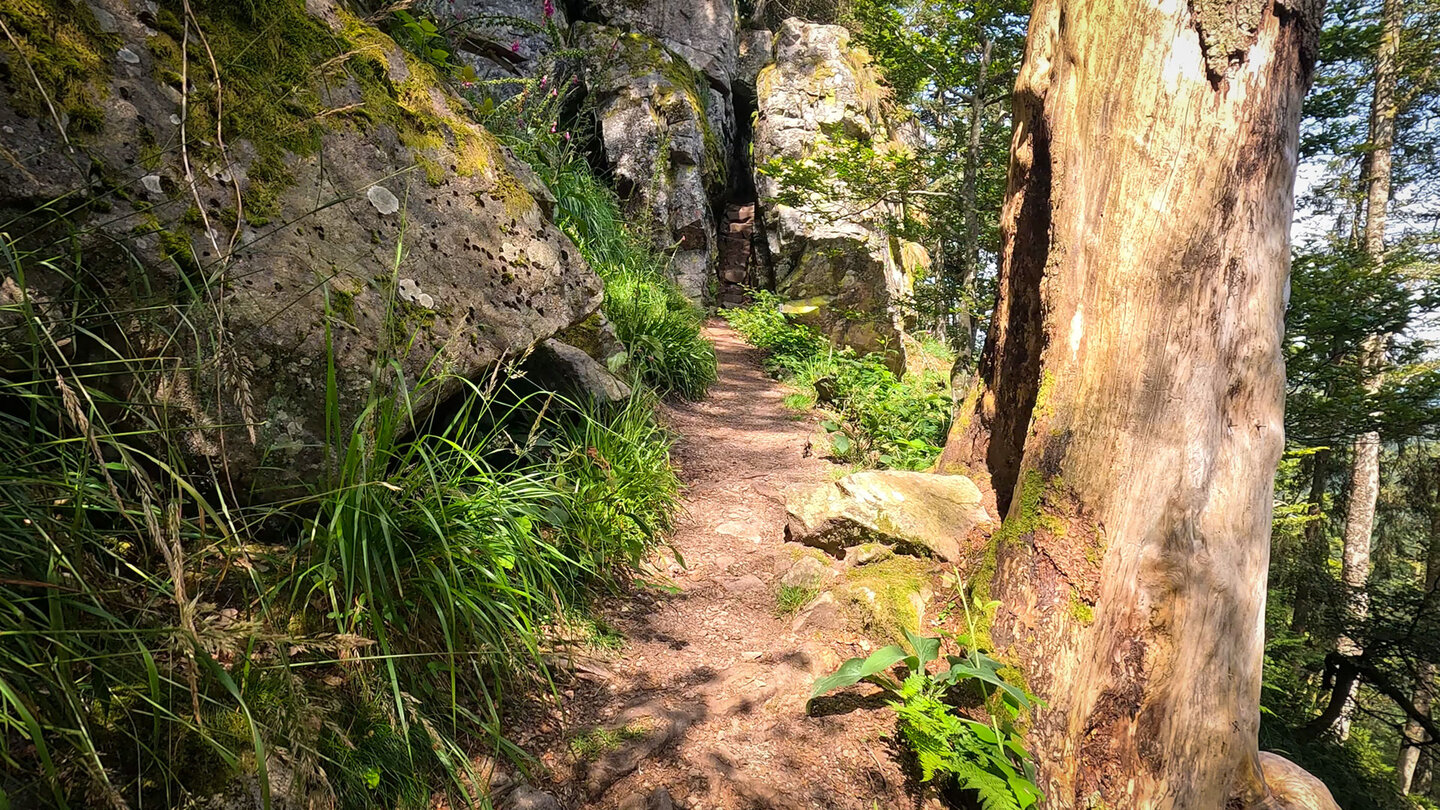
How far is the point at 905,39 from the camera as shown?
7059 mm

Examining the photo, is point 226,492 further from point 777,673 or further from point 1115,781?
point 1115,781

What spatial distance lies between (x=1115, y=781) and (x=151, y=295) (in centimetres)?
316

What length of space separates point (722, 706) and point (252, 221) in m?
2.31

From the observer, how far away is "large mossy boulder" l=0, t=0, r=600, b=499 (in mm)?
1664

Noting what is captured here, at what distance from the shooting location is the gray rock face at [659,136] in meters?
10.2

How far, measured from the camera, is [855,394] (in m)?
6.38

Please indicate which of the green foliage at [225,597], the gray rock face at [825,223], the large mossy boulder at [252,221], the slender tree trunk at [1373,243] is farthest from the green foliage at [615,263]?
the slender tree trunk at [1373,243]

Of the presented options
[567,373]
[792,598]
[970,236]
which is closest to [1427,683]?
[970,236]

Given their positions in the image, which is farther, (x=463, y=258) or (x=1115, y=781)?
(x=463, y=258)

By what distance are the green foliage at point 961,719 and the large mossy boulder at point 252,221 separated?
1814mm

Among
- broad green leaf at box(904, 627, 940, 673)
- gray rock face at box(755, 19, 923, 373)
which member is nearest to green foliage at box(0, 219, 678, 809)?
broad green leaf at box(904, 627, 940, 673)

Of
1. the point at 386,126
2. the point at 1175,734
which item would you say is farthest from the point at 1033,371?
the point at 386,126

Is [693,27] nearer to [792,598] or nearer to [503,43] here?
[503,43]

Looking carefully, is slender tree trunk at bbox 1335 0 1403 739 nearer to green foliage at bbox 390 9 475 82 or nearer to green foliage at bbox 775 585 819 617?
green foliage at bbox 775 585 819 617
